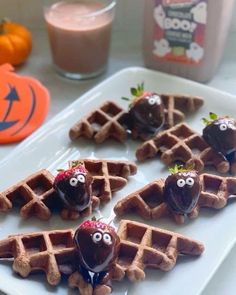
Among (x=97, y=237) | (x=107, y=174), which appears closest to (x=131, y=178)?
(x=107, y=174)

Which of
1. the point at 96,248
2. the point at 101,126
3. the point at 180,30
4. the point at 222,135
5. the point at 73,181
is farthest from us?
the point at 180,30

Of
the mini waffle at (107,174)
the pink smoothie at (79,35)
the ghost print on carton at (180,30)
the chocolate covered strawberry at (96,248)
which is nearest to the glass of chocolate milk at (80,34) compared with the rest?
the pink smoothie at (79,35)

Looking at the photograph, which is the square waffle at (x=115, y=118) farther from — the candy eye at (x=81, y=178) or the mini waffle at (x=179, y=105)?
the candy eye at (x=81, y=178)

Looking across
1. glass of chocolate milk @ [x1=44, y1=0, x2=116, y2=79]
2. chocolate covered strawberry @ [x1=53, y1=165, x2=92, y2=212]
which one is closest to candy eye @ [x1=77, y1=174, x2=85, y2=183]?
chocolate covered strawberry @ [x1=53, y1=165, x2=92, y2=212]

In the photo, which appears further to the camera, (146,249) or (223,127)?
(223,127)

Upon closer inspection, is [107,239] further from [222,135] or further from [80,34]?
[80,34]
